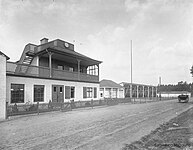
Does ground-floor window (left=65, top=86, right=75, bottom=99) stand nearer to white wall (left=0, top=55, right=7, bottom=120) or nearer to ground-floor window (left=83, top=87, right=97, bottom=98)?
ground-floor window (left=83, top=87, right=97, bottom=98)

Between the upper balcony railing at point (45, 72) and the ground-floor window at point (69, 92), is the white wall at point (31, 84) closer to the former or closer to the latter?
the ground-floor window at point (69, 92)

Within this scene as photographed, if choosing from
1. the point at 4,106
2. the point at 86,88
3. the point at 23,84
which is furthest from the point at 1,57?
the point at 86,88

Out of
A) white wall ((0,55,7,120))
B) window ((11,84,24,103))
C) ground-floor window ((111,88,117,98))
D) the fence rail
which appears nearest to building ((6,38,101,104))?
window ((11,84,24,103))

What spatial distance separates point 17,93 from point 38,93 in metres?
2.26

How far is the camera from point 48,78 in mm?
18281

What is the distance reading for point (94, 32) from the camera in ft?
75.4

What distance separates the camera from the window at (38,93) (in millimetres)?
17156

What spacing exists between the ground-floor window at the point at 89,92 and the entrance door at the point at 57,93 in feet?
13.7

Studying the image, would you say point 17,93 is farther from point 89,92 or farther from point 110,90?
point 110,90

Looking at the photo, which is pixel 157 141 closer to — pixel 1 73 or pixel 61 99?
pixel 1 73

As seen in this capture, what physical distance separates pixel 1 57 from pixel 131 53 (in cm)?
2908

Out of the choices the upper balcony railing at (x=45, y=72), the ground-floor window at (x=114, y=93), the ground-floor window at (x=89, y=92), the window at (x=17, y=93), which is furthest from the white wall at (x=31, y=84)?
the ground-floor window at (x=114, y=93)

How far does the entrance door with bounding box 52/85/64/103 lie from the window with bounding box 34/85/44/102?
4.73ft

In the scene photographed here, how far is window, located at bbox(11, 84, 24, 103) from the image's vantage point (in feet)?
50.1
